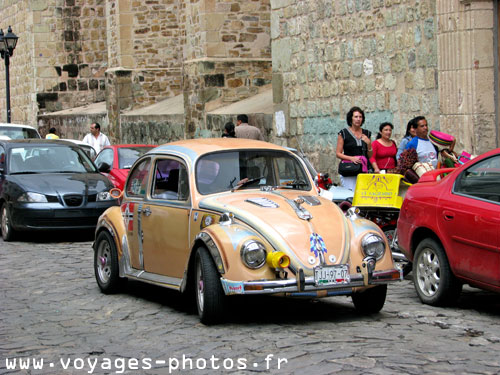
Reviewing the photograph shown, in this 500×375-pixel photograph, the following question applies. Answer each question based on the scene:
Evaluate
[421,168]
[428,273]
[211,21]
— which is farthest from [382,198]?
[211,21]

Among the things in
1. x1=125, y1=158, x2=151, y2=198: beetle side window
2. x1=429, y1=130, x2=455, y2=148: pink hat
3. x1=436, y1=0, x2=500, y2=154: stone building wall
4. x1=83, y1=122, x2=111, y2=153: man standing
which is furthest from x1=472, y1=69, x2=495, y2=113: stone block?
x1=83, y1=122, x2=111, y2=153: man standing

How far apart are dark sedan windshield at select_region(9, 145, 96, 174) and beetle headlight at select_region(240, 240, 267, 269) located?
8.53 m

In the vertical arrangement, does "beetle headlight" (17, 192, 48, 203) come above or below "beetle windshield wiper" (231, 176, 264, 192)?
below

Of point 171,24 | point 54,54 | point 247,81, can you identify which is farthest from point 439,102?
point 54,54

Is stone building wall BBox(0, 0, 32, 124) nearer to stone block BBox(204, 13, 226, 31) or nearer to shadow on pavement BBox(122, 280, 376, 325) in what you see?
stone block BBox(204, 13, 226, 31)

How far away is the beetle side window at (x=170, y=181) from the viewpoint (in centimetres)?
873

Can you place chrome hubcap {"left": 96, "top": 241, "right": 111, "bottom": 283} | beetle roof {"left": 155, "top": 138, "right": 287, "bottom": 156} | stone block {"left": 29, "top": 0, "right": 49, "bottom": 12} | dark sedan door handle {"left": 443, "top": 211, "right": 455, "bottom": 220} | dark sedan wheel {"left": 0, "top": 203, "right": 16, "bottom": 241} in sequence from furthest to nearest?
stone block {"left": 29, "top": 0, "right": 49, "bottom": 12} → dark sedan wheel {"left": 0, "top": 203, "right": 16, "bottom": 241} → chrome hubcap {"left": 96, "top": 241, "right": 111, "bottom": 283} → beetle roof {"left": 155, "top": 138, "right": 287, "bottom": 156} → dark sedan door handle {"left": 443, "top": 211, "right": 455, "bottom": 220}

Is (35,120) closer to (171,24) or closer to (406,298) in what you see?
(171,24)

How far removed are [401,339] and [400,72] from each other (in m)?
9.02

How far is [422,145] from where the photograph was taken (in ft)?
40.2

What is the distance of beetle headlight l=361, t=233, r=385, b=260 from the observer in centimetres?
781

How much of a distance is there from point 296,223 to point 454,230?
1.38 metres

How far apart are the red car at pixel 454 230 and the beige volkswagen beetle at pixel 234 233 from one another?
63 centimetres

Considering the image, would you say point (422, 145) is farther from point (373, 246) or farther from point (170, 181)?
point (373, 246)
